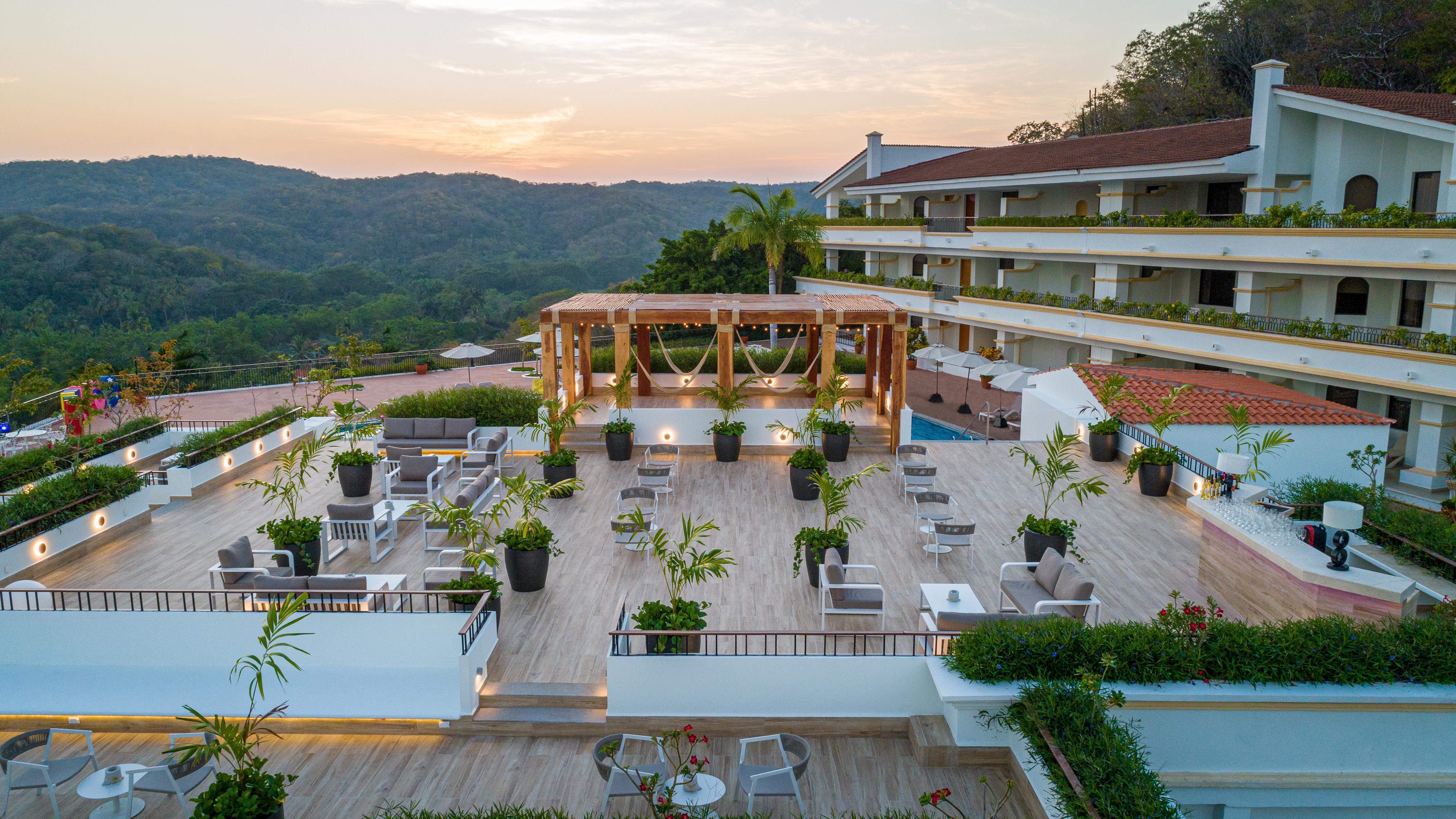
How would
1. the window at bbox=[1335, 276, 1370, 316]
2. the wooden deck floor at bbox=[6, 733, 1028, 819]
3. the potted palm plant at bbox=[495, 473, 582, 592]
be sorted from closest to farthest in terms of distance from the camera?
1. the wooden deck floor at bbox=[6, 733, 1028, 819]
2. the potted palm plant at bbox=[495, 473, 582, 592]
3. the window at bbox=[1335, 276, 1370, 316]

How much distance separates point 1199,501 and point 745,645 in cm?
603

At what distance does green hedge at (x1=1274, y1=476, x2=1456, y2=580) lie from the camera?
361 inches

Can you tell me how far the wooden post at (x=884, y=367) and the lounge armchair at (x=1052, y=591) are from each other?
313 inches

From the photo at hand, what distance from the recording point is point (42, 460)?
13.5 m

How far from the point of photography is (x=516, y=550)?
10.1 m

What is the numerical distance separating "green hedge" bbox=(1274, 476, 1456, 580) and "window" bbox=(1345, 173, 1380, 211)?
13.1 metres

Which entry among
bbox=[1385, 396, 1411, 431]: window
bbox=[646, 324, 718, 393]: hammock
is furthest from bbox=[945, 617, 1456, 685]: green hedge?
bbox=[1385, 396, 1411, 431]: window

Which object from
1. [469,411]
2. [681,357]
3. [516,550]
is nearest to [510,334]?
[681,357]

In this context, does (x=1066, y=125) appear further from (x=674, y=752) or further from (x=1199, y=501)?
(x=674, y=752)

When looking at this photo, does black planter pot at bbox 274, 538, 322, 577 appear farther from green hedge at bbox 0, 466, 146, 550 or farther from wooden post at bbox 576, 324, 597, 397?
wooden post at bbox 576, 324, 597, 397

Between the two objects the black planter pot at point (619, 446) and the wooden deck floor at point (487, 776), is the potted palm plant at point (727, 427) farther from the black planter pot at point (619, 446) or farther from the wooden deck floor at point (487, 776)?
the wooden deck floor at point (487, 776)

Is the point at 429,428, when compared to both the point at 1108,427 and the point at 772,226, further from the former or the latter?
the point at 772,226

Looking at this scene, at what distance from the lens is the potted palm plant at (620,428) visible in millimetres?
15977

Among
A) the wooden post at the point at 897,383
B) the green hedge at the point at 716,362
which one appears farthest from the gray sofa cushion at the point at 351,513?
the green hedge at the point at 716,362
